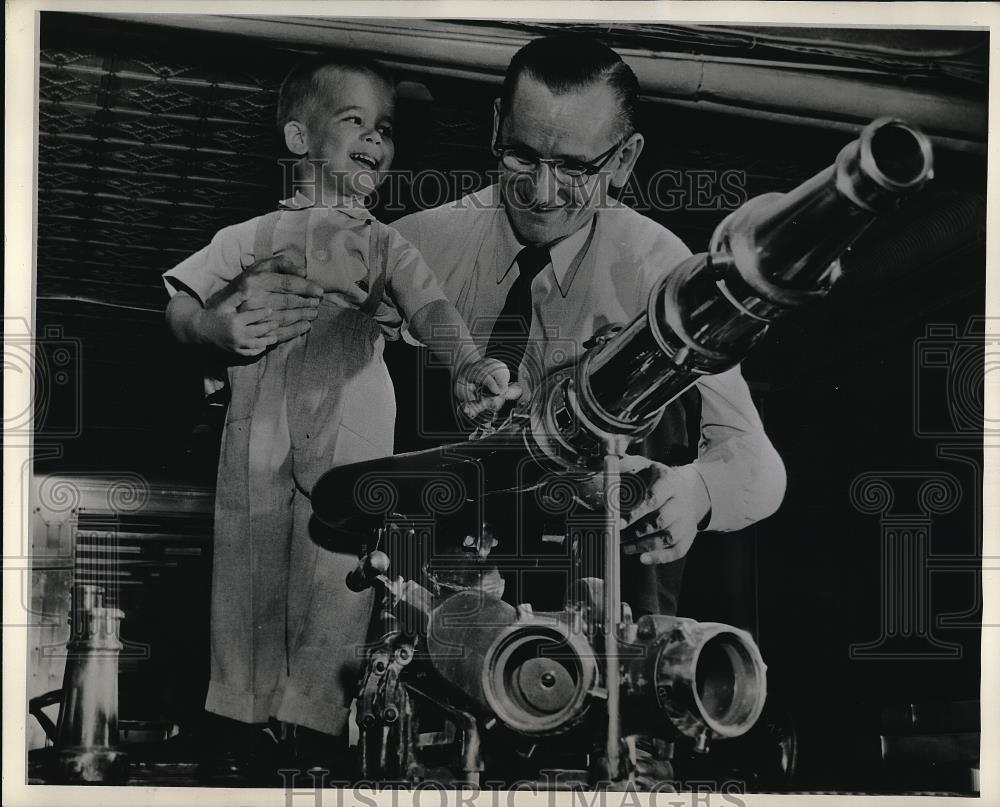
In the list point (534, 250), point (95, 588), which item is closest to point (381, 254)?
point (534, 250)

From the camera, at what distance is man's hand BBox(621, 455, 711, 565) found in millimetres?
2000

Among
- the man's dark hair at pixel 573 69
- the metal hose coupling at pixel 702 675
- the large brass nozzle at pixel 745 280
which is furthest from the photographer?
the man's dark hair at pixel 573 69

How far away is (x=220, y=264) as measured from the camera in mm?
2061

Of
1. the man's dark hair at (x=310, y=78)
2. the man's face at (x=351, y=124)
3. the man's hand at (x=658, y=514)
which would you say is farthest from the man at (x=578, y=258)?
the man's dark hair at (x=310, y=78)

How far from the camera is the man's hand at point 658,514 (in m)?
2.00

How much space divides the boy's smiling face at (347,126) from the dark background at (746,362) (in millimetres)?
36

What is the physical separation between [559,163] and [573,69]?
0.18 m

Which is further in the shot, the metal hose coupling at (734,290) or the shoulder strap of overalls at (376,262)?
the shoulder strap of overalls at (376,262)

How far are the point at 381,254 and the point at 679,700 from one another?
3.27 ft

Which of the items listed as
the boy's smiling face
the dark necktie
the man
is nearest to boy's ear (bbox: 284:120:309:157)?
the boy's smiling face

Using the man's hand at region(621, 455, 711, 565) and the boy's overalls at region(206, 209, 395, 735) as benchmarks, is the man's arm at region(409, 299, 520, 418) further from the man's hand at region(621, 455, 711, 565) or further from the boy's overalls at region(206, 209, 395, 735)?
the man's hand at region(621, 455, 711, 565)

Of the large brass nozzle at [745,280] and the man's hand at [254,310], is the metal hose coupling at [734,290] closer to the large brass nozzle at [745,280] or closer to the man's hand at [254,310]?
the large brass nozzle at [745,280]

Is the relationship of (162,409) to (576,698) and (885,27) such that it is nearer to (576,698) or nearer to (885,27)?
(576,698)

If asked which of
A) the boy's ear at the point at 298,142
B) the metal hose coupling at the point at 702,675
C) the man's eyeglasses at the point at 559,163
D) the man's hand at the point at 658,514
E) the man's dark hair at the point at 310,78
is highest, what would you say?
the man's dark hair at the point at 310,78
